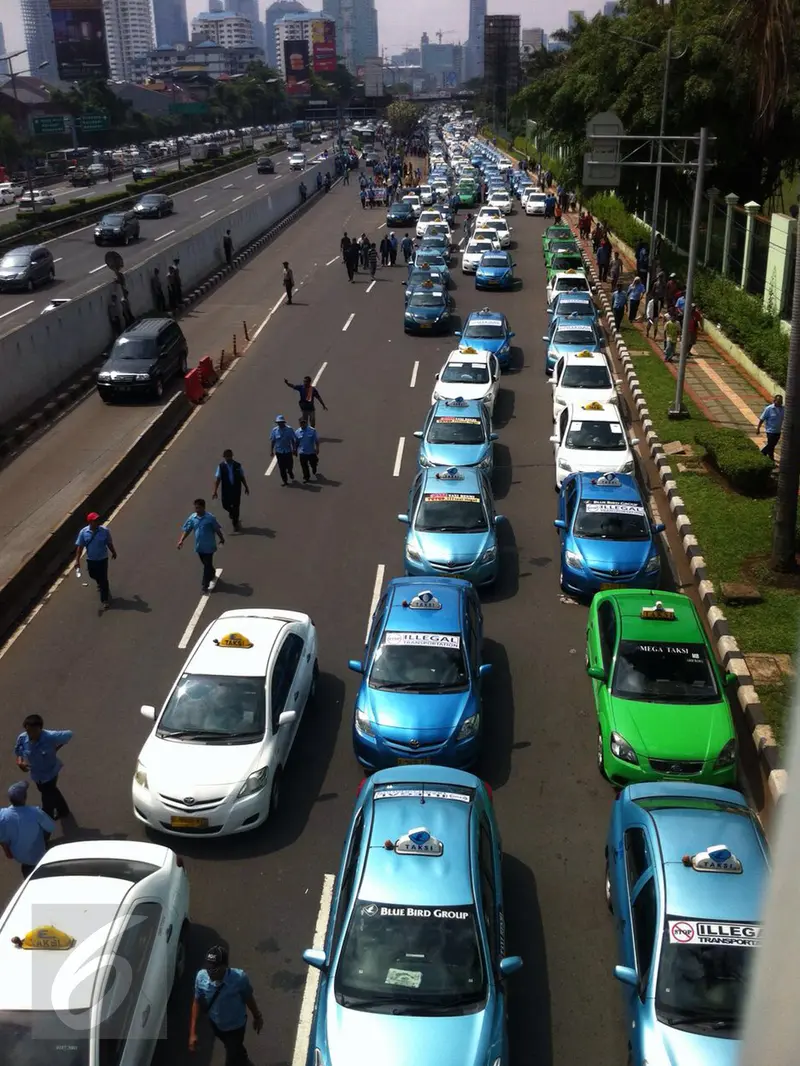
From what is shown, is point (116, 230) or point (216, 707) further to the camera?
point (116, 230)

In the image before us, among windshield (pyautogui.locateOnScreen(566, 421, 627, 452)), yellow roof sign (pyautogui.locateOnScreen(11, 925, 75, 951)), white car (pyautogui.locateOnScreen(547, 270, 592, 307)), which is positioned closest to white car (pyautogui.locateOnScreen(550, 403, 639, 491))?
windshield (pyautogui.locateOnScreen(566, 421, 627, 452))

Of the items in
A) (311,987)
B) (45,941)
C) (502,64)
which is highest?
(502,64)

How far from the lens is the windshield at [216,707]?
1043cm

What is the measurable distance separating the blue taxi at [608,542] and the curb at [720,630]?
81 centimetres

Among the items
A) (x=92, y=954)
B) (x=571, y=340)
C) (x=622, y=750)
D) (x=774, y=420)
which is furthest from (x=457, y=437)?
(x=92, y=954)

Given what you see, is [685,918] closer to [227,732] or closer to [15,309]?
[227,732]

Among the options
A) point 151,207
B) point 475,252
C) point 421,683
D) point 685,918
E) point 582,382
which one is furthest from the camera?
point 151,207

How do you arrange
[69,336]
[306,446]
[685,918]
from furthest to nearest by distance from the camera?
[69,336]
[306,446]
[685,918]

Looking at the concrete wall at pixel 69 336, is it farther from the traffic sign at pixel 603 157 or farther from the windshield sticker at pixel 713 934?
the windshield sticker at pixel 713 934

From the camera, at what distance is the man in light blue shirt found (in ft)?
29.0

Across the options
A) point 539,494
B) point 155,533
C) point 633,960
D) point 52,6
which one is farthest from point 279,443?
point 52,6

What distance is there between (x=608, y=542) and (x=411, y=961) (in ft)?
28.3

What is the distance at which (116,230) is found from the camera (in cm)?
4834

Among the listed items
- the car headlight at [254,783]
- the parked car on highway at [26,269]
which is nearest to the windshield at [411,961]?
the car headlight at [254,783]
